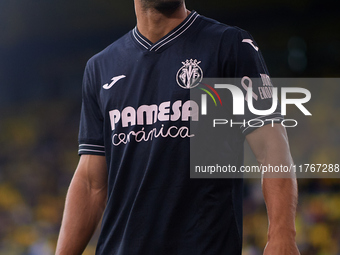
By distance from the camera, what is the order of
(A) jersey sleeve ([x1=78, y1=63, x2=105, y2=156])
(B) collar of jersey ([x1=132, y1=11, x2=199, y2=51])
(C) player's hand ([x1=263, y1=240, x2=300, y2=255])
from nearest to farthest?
(C) player's hand ([x1=263, y1=240, x2=300, y2=255])
(B) collar of jersey ([x1=132, y1=11, x2=199, y2=51])
(A) jersey sleeve ([x1=78, y1=63, x2=105, y2=156])

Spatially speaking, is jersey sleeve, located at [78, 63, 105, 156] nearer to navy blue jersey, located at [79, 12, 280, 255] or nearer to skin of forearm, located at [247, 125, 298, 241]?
navy blue jersey, located at [79, 12, 280, 255]

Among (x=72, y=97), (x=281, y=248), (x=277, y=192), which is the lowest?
(x=281, y=248)

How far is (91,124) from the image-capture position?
5.21ft

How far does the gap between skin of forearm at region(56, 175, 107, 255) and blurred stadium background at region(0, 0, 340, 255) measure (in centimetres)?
348

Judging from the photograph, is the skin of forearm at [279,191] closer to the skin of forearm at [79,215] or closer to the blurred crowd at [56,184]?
the skin of forearm at [79,215]

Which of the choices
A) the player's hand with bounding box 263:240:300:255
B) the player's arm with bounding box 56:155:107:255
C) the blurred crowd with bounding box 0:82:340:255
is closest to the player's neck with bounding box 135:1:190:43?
the player's arm with bounding box 56:155:107:255

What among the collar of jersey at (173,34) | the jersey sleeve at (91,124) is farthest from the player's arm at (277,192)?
the jersey sleeve at (91,124)

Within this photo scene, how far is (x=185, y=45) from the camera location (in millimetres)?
1404

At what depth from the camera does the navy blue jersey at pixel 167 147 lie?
127cm

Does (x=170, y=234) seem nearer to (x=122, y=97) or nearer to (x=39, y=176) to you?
(x=122, y=97)

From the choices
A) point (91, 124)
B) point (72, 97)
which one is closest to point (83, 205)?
point (91, 124)

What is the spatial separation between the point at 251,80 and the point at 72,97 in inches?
202

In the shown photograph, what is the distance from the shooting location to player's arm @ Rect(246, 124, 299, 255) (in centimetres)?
115

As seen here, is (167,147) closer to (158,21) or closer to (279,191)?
(279,191)
